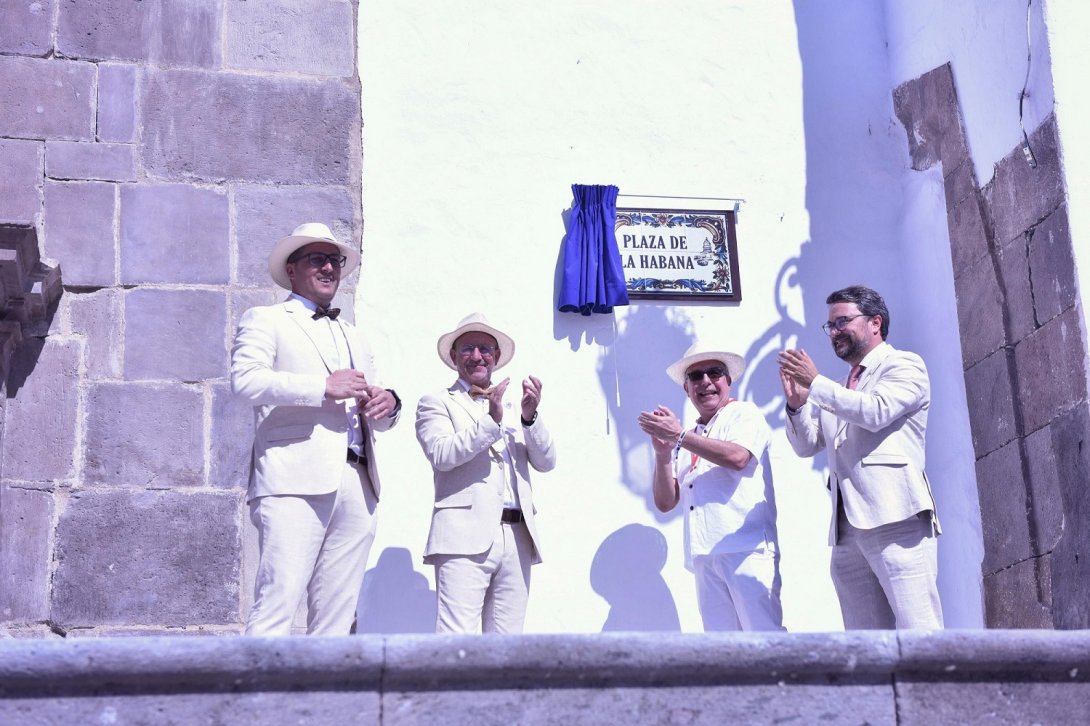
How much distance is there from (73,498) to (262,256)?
1190 millimetres

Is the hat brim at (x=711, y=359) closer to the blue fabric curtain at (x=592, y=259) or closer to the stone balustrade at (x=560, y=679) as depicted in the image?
the blue fabric curtain at (x=592, y=259)

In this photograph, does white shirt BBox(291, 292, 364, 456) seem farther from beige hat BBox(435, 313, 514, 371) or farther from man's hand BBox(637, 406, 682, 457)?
man's hand BBox(637, 406, 682, 457)

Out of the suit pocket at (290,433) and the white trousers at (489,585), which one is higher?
the suit pocket at (290,433)

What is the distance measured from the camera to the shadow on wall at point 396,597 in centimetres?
581

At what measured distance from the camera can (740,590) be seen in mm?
4980

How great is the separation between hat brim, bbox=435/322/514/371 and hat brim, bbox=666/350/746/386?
0.64 meters

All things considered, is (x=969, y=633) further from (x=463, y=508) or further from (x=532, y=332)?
(x=532, y=332)

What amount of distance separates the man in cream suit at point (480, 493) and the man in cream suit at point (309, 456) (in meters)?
0.32

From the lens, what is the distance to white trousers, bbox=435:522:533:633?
15.9 feet

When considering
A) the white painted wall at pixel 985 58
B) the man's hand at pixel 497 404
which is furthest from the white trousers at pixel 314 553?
the white painted wall at pixel 985 58

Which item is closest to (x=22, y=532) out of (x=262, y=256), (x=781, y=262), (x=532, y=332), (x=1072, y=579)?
(x=262, y=256)

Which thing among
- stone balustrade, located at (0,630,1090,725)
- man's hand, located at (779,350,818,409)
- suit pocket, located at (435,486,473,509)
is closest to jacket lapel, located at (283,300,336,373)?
suit pocket, located at (435,486,473,509)

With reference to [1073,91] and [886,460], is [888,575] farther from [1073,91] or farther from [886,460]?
[1073,91]

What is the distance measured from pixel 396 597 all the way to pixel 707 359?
152cm
